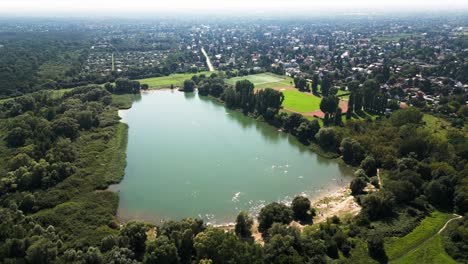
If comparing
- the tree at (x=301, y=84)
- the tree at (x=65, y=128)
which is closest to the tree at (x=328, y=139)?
the tree at (x=301, y=84)

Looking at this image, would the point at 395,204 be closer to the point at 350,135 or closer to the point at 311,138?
the point at 350,135

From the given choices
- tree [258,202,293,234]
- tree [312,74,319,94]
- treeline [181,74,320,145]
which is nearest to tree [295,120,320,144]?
treeline [181,74,320,145]

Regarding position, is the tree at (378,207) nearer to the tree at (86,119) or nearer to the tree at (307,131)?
the tree at (307,131)

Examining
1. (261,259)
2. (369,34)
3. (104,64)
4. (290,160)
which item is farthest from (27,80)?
(369,34)

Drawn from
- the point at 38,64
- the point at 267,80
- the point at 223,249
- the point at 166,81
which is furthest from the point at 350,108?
the point at 38,64

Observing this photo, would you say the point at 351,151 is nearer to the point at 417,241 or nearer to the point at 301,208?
the point at 301,208

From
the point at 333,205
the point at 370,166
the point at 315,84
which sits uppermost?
the point at 315,84
